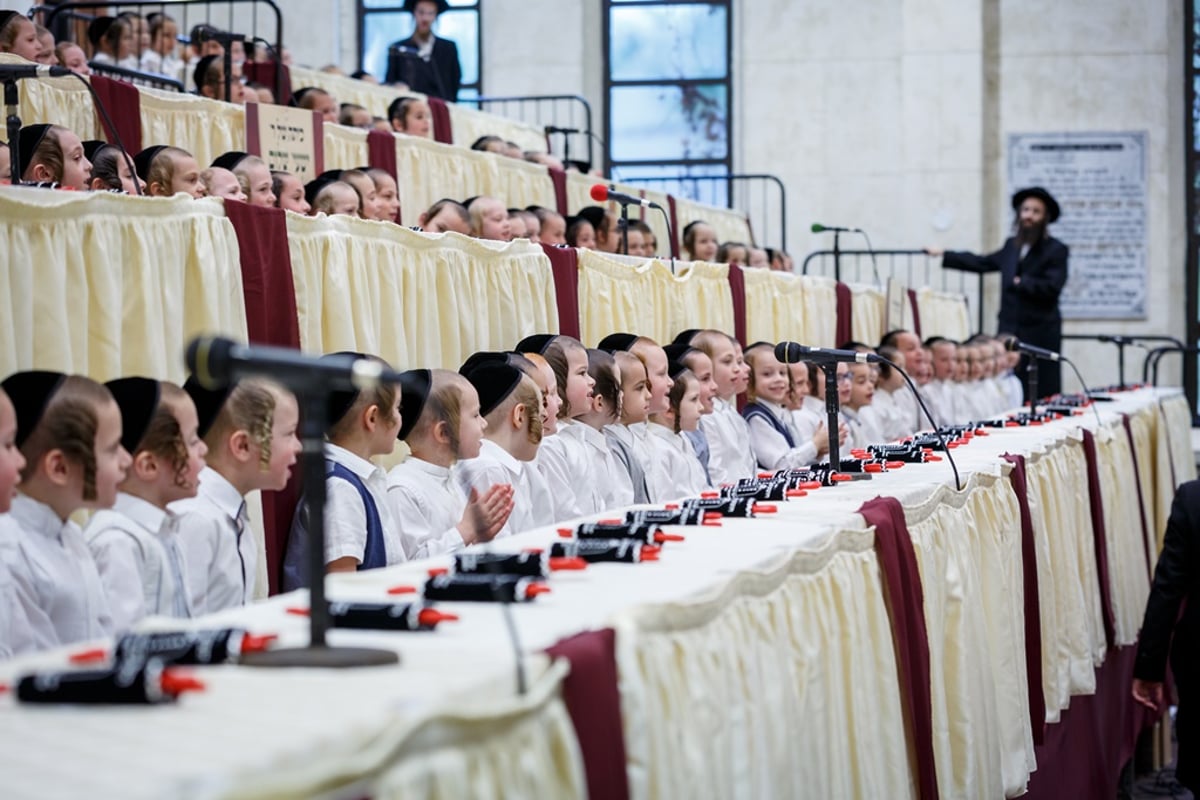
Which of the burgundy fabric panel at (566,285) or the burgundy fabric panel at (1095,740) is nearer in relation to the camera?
the burgundy fabric panel at (1095,740)

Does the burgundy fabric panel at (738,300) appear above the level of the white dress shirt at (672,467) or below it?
above

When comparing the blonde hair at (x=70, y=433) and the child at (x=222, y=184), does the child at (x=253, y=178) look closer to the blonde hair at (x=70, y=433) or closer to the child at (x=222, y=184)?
the child at (x=222, y=184)

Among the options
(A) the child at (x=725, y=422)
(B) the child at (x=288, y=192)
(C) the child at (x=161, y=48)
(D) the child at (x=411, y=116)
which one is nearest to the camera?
(B) the child at (x=288, y=192)

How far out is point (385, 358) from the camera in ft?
18.3

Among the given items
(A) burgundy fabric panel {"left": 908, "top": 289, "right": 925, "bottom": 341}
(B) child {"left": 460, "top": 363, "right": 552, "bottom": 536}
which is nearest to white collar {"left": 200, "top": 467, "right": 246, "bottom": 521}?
(B) child {"left": 460, "top": 363, "right": 552, "bottom": 536}

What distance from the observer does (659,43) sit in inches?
667

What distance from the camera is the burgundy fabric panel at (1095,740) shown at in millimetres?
5953

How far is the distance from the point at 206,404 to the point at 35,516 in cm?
81

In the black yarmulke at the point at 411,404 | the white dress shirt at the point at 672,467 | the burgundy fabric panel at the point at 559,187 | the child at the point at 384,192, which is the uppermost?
the burgundy fabric panel at the point at 559,187

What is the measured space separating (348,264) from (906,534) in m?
2.19

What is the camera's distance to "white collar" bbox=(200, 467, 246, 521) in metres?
3.88

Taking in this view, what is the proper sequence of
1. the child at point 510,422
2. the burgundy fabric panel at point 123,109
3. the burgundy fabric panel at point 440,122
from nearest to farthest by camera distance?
the child at point 510,422 → the burgundy fabric panel at point 123,109 → the burgundy fabric panel at point 440,122

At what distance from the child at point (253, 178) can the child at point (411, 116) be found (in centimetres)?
465

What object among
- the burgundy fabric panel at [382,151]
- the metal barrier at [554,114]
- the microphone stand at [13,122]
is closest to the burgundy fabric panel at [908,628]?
the microphone stand at [13,122]
